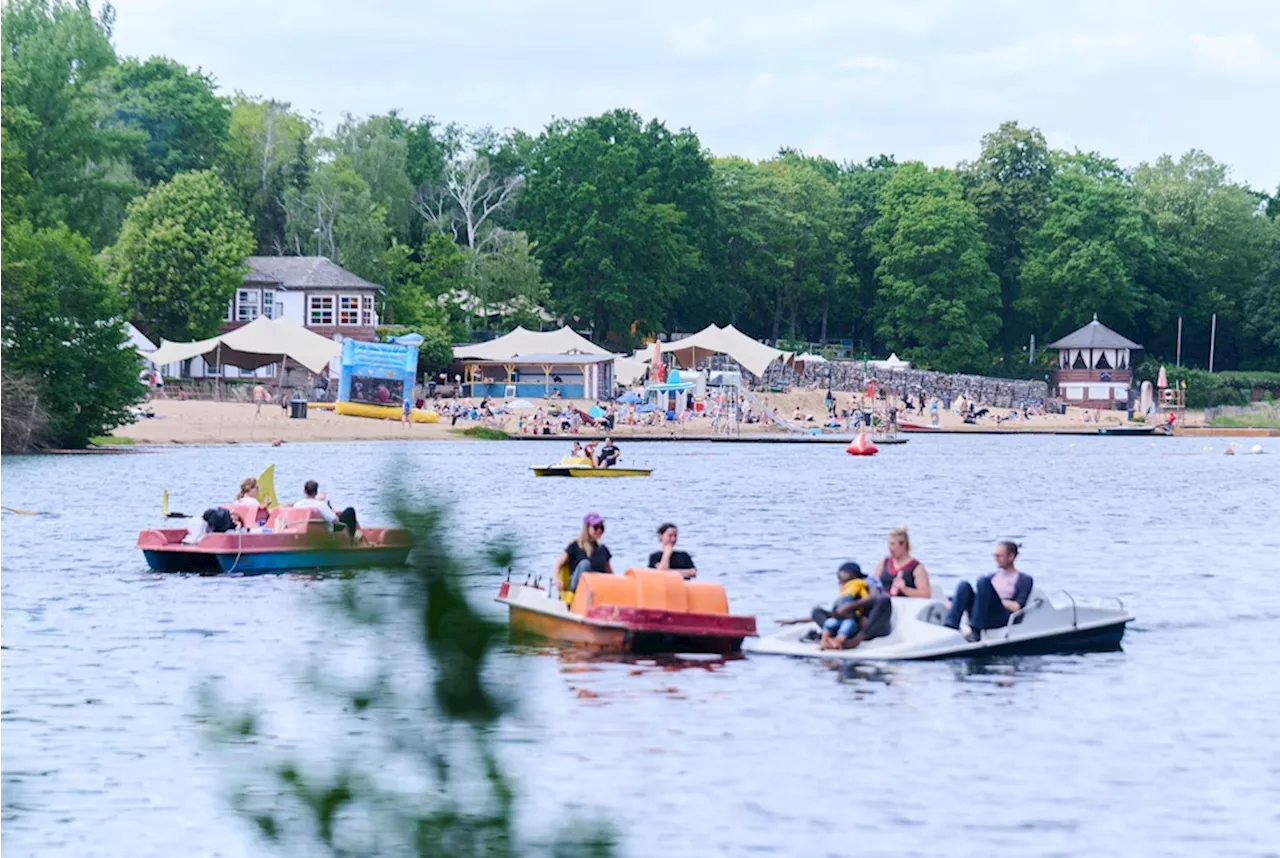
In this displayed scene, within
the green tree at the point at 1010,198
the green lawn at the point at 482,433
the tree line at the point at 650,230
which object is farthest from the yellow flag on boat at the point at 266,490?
the green tree at the point at 1010,198

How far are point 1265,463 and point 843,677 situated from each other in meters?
74.6

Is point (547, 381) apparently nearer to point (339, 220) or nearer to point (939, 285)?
point (339, 220)

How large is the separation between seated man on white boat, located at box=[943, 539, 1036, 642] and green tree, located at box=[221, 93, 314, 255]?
97.0 metres

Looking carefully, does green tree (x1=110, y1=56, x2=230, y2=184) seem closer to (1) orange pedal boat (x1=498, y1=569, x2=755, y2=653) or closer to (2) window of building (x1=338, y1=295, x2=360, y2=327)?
(2) window of building (x1=338, y1=295, x2=360, y2=327)

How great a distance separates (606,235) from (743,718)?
9729cm

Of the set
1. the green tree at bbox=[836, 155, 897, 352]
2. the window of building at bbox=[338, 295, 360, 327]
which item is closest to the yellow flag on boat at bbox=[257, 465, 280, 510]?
the window of building at bbox=[338, 295, 360, 327]

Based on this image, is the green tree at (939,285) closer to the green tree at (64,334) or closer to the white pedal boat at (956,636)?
the green tree at (64,334)

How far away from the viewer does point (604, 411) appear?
3762 inches

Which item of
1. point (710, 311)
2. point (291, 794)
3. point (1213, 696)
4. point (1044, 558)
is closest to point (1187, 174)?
point (710, 311)

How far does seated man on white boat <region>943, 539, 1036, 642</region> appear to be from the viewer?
23375mm

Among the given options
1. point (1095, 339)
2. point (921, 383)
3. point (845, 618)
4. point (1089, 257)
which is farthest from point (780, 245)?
point (845, 618)

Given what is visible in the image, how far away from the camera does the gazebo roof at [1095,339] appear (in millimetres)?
125625

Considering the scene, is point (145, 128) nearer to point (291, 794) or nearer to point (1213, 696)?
point (1213, 696)

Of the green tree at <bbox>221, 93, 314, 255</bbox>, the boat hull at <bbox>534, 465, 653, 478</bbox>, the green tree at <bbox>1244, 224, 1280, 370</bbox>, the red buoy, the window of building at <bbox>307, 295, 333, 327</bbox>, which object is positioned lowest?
the boat hull at <bbox>534, 465, 653, 478</bbox>
